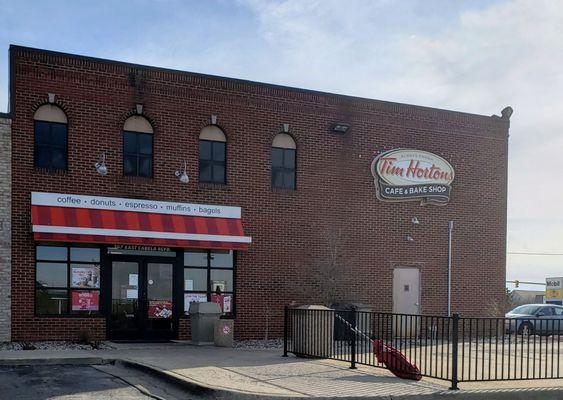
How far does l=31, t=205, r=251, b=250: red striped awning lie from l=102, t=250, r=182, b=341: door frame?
0.82 m

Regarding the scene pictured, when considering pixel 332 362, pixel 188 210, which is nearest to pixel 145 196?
pixel 188 210

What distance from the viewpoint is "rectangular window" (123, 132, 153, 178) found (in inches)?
722

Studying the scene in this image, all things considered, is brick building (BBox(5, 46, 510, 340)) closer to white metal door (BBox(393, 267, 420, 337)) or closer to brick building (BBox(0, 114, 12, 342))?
white metal door (BBox(393, 267, 420, 337))

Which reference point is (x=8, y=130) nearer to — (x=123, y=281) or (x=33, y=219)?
(x=33, y=219)

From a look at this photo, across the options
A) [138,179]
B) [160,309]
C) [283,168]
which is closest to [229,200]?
[283,168]

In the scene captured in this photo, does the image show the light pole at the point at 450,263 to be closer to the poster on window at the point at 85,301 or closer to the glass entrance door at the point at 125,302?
the glass entrance door at the point at 125,302

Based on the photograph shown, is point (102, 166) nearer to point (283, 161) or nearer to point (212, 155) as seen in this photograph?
point (212, 155)

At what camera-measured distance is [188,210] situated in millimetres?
18656

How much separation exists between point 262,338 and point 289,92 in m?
7.28

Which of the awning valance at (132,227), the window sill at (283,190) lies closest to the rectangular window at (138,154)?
the awning valance at (132,227)

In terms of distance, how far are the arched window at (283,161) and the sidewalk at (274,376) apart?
632 centimetres

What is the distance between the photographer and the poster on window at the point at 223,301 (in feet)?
62.4

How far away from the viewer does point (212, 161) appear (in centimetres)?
1938

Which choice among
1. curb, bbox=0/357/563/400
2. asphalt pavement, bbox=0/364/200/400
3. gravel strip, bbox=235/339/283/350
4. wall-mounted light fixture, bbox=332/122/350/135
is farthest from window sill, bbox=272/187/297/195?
curb, bbox=0/357/563/400
